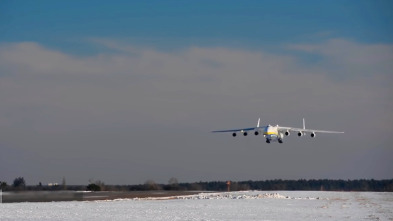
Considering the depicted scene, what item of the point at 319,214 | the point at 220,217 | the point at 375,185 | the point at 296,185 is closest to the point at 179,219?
the point at 220,217

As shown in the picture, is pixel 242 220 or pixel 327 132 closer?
pixel 242 220

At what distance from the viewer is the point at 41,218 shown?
35.5 meters

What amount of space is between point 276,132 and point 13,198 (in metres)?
31.6

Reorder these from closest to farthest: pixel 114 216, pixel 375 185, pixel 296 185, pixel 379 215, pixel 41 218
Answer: pixel 41 218, pixel 114 216, pixel 379 215, pixel 375 185, pixel 296 185

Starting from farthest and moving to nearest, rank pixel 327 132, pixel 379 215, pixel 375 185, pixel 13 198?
pixel 375 185 → pixel 327 132 → pixel 13 198 → pixel 379 215

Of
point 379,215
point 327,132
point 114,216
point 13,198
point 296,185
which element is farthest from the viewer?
point 296,185

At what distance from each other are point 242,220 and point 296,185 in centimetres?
13783

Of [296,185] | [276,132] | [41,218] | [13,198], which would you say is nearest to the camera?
[41,218]

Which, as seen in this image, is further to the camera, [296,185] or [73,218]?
[296,185]

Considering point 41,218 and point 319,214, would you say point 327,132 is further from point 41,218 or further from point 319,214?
point 41,218

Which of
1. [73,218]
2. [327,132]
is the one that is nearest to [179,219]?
[73,218]

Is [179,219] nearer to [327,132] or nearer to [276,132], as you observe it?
[276,132]

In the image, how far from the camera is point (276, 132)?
78.0 metres

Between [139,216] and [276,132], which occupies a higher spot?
[276,132]
